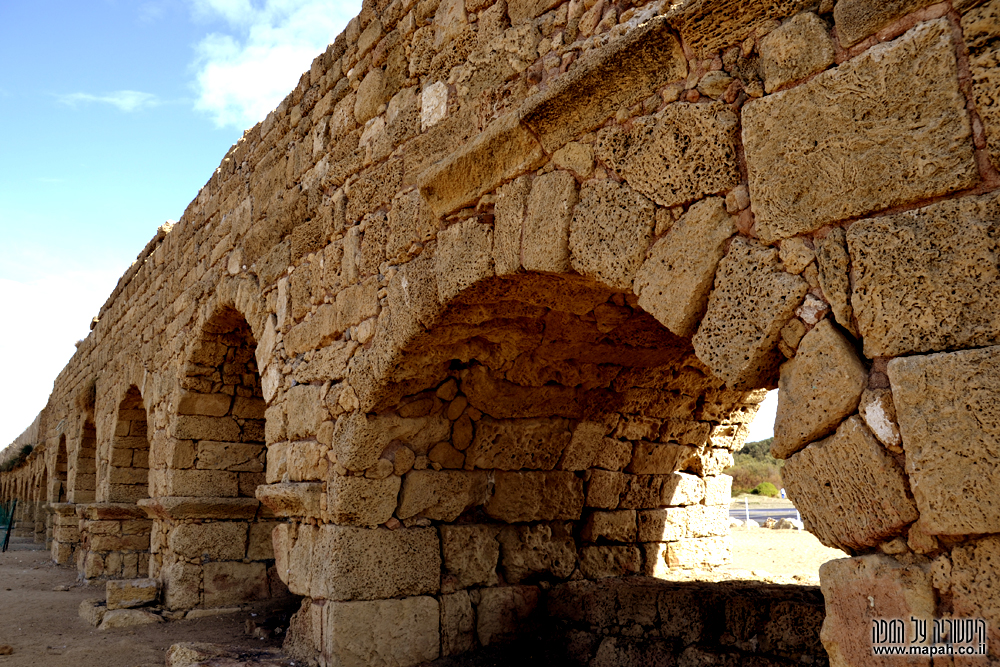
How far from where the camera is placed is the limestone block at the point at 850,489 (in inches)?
72.4

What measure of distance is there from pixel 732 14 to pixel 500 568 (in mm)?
3118

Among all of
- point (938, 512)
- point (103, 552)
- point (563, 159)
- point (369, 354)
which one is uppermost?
point (563, 159)

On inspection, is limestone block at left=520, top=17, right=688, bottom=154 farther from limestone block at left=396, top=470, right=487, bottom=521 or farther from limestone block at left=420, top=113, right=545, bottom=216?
limestone block at left=396, top=470, right=487, bottom=521

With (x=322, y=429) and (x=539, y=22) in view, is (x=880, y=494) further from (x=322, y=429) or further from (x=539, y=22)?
(x=322, y=429)

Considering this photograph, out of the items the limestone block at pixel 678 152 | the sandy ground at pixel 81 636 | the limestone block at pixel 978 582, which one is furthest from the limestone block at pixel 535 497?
the limestone block at pixel 978 582

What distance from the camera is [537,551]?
14.5ft

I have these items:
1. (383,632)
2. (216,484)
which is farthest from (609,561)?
(216,484)

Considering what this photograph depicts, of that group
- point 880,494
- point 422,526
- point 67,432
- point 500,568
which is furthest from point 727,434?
point 67,432

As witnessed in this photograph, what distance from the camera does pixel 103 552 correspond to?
853 cm

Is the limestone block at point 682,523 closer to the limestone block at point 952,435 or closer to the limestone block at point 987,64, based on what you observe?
the limestone block at point 952,435

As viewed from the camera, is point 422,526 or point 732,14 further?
point 422,526

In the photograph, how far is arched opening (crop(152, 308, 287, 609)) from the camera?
5.96 metres

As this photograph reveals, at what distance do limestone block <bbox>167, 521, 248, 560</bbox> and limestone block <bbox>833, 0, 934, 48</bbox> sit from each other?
18.7ft

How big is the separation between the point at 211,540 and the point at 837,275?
5.52m
